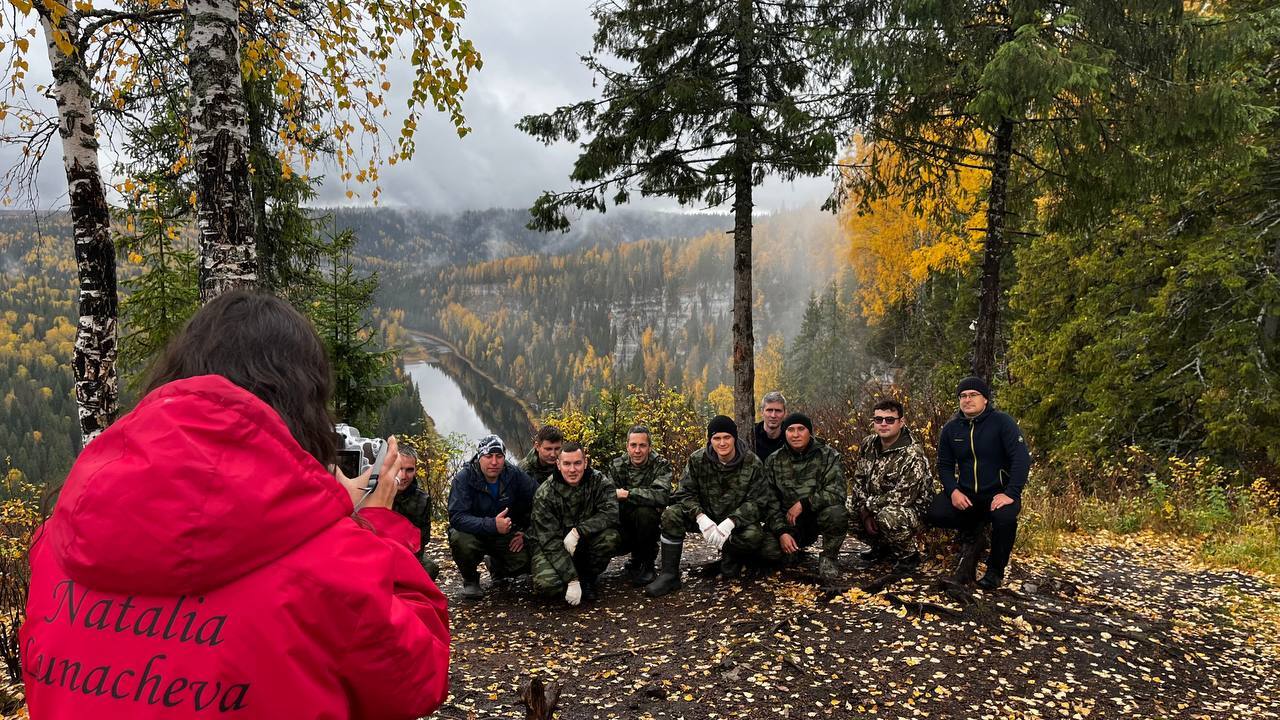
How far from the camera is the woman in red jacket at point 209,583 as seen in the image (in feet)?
3.37

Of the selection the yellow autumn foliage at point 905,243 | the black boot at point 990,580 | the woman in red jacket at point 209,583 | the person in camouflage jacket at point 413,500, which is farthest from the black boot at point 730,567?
the yellow autumn foliage at point 905,243

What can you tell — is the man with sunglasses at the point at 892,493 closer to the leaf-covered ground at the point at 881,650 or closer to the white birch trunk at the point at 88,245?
the leaf-covered ground at the point at 881,650

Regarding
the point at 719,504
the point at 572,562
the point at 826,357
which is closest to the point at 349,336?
the point at 572,562

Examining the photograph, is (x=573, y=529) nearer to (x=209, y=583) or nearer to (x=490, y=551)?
(x=490, y=551)

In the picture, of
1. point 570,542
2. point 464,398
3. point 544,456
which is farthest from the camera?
point 464,398

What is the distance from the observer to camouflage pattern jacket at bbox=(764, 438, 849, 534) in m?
5.38

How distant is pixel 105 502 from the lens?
3.37ft

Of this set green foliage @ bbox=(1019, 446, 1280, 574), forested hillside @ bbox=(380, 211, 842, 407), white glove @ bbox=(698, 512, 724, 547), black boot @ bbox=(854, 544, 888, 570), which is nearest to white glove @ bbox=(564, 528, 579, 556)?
white glove @ bbox=(698, 512, 724, 547)

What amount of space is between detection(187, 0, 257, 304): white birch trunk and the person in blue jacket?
2.66 meters

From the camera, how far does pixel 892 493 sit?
544 cm

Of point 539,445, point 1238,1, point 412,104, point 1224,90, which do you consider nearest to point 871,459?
point 539,445

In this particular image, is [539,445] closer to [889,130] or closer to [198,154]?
[198,154]

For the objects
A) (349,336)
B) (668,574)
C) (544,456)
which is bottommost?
(668,574)

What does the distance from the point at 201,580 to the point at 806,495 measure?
4.98m
